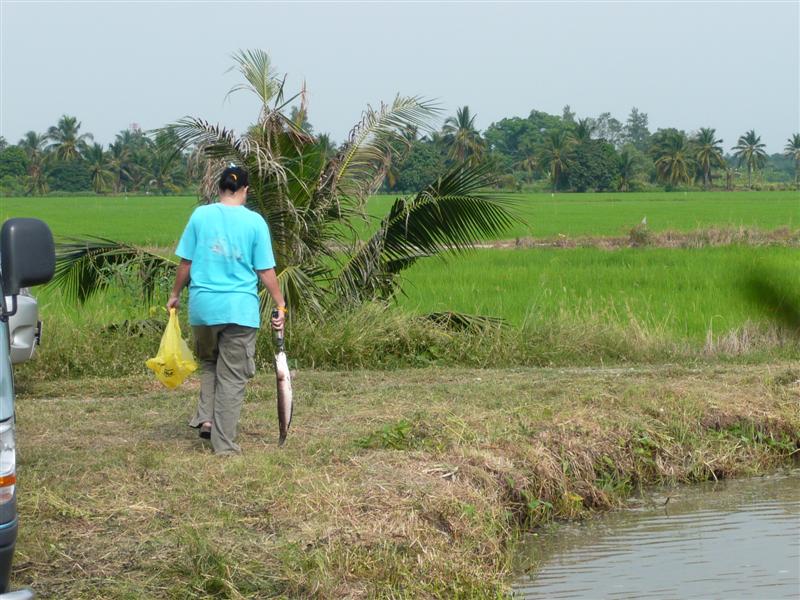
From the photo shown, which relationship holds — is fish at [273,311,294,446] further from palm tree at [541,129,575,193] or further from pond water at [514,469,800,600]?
palm tree at [541,129,575,193]

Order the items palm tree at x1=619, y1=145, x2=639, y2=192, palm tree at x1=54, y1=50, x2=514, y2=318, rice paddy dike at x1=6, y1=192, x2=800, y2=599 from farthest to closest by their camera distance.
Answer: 1. palm tree at x1=619, y1=145, x2=639, y2=192
2. palm tree at x1=54, y1=50, x2=514, y2=318
3. rice paddy dike at x1=6, y1=192, x2=800, y2=599

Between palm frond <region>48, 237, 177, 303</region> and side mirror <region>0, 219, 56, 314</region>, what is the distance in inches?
288

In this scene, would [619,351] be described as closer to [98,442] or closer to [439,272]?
[98,442]

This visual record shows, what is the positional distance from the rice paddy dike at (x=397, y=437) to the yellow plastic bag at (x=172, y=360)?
0.43 metres

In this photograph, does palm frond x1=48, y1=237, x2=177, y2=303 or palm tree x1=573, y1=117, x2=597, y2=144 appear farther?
palm tree x1=573, y1=117, x2=597, y2=144

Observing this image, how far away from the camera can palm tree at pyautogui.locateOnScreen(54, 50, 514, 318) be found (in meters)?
11.0

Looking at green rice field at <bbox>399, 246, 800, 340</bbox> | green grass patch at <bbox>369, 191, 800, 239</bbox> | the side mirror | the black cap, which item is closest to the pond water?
green rice field at <bbox>399, 246, 800, 340</bbox>

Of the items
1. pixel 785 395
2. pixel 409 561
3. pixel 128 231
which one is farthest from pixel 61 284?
pixel 128 231

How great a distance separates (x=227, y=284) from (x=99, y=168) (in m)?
74.9

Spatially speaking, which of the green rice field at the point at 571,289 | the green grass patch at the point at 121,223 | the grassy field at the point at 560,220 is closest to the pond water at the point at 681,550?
the green rice field at the point at 571,289

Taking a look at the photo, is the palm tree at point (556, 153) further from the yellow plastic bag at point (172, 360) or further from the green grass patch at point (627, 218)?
the yellow plastic bag at point (172, 360)

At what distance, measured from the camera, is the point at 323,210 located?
37.4 ft

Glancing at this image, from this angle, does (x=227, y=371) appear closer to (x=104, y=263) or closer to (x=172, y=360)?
(x=172, y=360)

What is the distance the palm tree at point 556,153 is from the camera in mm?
73062
